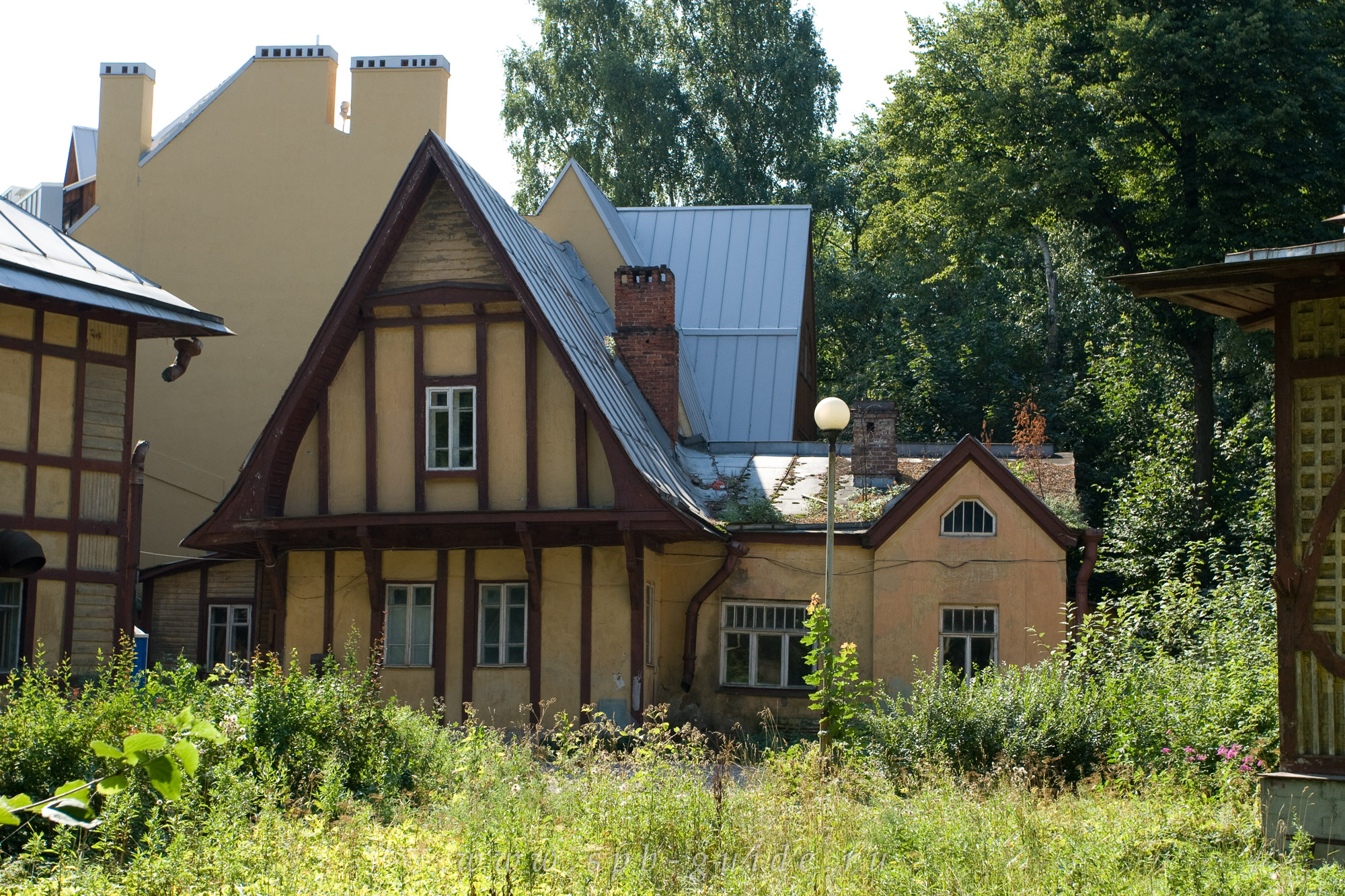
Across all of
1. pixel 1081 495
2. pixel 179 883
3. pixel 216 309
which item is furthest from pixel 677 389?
pixel 179 883

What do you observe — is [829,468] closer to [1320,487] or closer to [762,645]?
[1320,487]

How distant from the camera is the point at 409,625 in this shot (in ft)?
61.8

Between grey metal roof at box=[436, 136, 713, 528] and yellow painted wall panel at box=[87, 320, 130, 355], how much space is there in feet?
15.7

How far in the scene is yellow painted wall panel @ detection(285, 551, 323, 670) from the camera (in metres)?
19.0

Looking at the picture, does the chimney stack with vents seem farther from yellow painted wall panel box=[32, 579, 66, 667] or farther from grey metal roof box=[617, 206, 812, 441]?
yellow painted wall panel box=[32, 579, 66, 667]

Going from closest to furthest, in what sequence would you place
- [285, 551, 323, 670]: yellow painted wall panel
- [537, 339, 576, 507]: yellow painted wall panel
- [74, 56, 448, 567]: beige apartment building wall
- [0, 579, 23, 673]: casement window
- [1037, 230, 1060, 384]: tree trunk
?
[0, 579, 23, 673]: casement window, [537, 339, 576, 507]: yellow painted wall panel, [285, 551, 323, 670]: yellow painted wall panel, [74, 56, 448, 567]: beige apartment building wall, [1037, 230, 1060, 384]: tree trunk

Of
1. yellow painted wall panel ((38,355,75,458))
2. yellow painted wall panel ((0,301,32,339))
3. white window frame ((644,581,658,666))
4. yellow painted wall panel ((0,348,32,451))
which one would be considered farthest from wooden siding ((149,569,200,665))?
white window frame ((644,581,658,666))

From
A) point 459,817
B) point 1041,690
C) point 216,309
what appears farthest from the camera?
point 216,309

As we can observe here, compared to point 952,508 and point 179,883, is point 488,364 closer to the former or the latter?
point 952,508

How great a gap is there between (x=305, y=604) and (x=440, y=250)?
5307 millimetres

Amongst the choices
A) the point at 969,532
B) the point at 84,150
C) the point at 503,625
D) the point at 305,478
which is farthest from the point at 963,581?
the point at 84,150

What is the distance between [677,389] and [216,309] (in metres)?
10.4

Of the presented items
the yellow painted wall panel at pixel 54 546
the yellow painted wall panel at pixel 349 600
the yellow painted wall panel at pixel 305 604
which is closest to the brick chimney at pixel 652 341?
the yellow painted wall panel at pixel 349 600

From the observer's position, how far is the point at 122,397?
56.1 ft
